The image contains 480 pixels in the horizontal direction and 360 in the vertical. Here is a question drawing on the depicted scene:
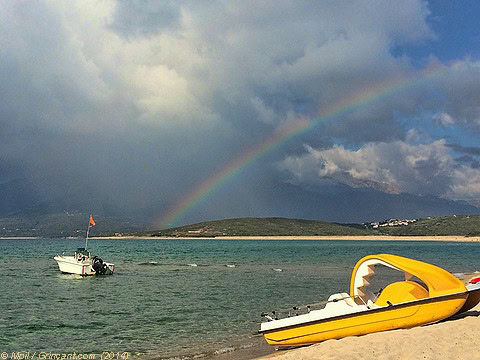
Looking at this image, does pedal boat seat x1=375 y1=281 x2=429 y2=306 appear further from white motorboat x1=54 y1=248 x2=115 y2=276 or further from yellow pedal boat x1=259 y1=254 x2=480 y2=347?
white motorboat x1=54 y1=248 x2=115 y2=276

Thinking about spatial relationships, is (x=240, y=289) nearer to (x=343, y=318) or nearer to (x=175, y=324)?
(x=175, y=324)

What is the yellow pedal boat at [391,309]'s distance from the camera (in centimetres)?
1470

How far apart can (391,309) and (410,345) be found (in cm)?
225

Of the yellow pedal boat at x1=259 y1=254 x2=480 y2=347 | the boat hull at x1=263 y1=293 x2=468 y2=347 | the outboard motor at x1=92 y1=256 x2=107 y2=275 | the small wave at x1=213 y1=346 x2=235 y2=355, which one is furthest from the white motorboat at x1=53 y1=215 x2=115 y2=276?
the boat hull at x1=263 y1=293 x2=468 y2=347

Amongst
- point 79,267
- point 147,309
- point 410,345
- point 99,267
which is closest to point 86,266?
point 79,267

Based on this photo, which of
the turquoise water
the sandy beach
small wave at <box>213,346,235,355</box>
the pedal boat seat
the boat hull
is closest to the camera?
the sandy beach

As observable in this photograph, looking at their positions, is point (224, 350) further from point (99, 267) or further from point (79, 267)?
point (79, 267)

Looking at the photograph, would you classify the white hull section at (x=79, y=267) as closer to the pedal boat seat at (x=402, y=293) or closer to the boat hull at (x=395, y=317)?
the boat hull at (x=395, y=317)

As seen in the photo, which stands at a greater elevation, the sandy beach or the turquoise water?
the sandy beach

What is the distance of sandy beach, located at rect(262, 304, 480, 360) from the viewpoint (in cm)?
1184

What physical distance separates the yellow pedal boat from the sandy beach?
0.52 meters

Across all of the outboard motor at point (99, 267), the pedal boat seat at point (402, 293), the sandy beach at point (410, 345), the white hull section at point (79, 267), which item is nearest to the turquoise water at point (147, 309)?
the white hull section at point (79, 267)

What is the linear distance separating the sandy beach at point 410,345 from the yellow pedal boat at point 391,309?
1.71 ft

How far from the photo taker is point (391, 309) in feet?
48.2
